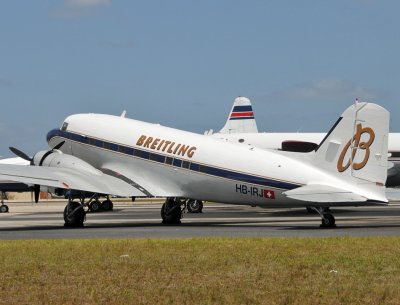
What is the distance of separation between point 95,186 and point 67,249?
48.4 feet

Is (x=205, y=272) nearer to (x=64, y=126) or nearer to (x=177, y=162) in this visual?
(x=177, y=162)

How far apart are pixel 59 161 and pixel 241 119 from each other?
68.0 metres

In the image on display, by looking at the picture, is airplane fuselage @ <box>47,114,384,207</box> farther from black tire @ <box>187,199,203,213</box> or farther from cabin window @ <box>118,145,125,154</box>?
black tire @ <box>187,199,203,213</box>

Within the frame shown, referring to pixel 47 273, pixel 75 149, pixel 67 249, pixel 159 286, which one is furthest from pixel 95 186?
pixel 159 286

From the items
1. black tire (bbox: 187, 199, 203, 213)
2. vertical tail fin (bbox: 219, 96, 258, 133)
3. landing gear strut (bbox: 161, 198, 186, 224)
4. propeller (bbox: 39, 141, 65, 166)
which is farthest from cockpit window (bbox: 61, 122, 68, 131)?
vertical tail fin (bbox: 219, 96, 258, 133)

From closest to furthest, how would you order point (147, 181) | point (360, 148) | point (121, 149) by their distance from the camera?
Result: 1. point (360, 148)
2. point (147, 181)
3. point (121, 149)

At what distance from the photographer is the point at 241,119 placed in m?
109

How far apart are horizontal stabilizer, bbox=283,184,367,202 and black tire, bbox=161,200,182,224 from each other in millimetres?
9889

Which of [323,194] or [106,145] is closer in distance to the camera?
[323,194]

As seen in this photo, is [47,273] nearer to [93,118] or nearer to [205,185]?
[205,185]

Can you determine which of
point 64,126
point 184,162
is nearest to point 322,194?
point 184,162

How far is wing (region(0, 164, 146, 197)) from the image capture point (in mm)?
38656

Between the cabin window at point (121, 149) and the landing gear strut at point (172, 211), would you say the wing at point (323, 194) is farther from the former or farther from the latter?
the cabin window at point (121, 149)

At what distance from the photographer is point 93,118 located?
144ft
